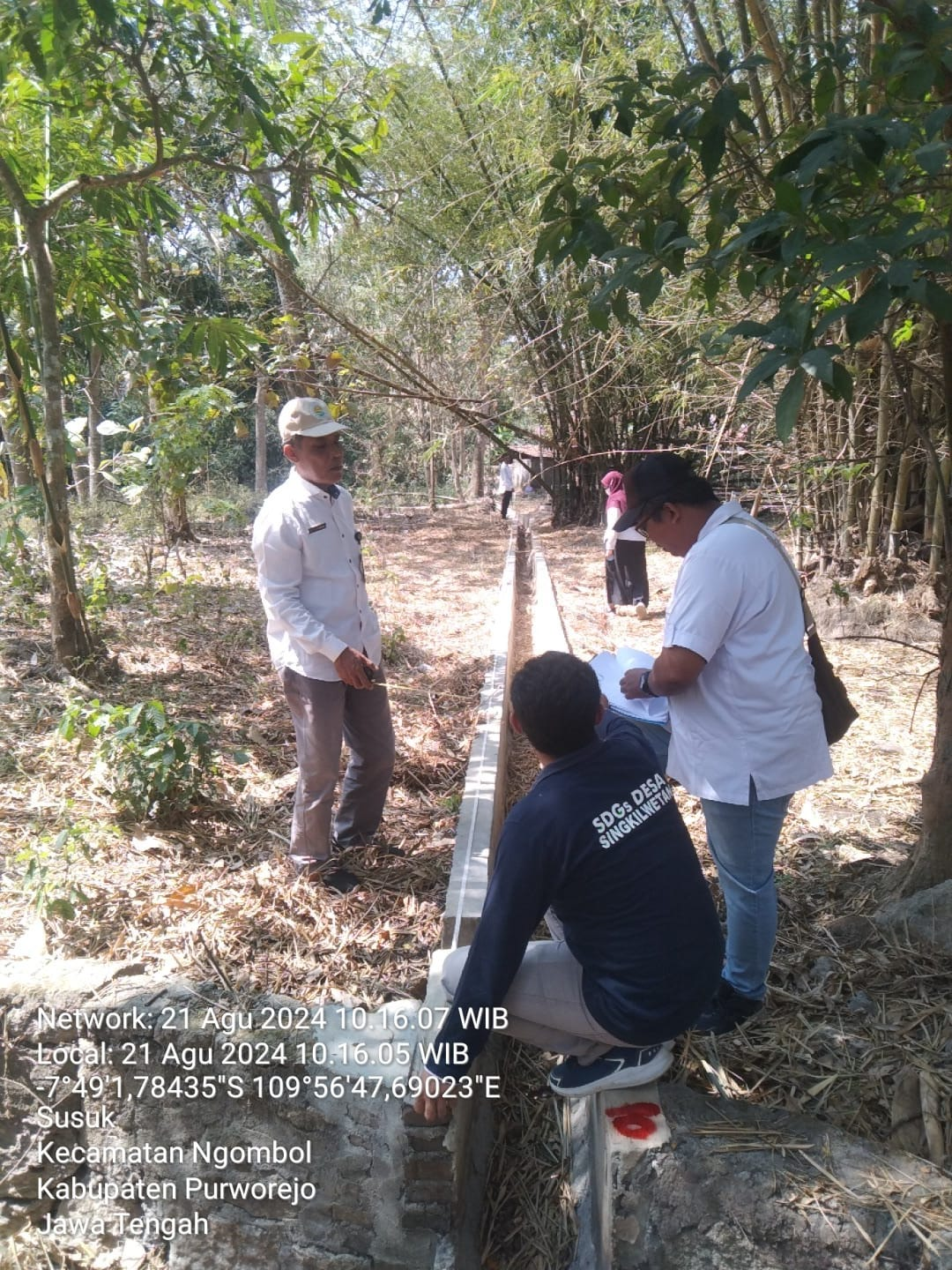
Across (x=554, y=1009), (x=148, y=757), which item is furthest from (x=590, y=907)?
(x=148, y=757)

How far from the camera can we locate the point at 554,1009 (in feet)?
6.14

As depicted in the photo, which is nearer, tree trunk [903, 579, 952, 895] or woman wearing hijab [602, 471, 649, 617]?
tree trunk [903, 579, 952, 895]

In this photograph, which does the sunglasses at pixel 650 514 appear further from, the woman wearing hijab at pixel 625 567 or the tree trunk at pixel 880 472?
the woman wearing hijab at pixel 625 567

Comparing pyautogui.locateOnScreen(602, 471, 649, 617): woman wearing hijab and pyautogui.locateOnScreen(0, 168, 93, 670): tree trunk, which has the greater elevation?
pyautogui.locateOnScreen(0, 168, 93, 670): tree trunk

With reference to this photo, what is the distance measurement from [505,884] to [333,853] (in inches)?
68.2

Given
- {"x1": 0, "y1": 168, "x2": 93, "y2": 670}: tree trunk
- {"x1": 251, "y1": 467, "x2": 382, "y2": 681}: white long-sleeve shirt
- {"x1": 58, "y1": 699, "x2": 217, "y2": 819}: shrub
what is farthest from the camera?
{"x1": 0, "y1": 168, "x2": 93, "y2": 670}: tree trunk

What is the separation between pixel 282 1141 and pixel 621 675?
5.15 feet

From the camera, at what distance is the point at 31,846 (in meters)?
2.93

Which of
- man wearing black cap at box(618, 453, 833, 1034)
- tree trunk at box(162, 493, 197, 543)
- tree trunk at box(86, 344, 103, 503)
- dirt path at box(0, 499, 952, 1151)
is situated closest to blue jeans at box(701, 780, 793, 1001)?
man wearing black cap at box(618, 453, 833, 1034)

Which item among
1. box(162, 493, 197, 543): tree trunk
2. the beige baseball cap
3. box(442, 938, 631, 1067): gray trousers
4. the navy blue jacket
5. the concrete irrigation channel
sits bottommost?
the concrete irrigation channel

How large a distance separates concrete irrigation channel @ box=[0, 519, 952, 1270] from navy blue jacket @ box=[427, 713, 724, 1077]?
→ 27 cm

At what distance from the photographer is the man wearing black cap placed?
2.02 m

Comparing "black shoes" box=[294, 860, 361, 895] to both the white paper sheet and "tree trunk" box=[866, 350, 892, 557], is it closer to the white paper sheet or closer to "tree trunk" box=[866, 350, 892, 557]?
the white paper sheet

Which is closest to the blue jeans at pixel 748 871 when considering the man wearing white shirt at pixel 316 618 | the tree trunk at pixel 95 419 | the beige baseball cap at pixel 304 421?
the man wearing white shirt at pixel 316 618
